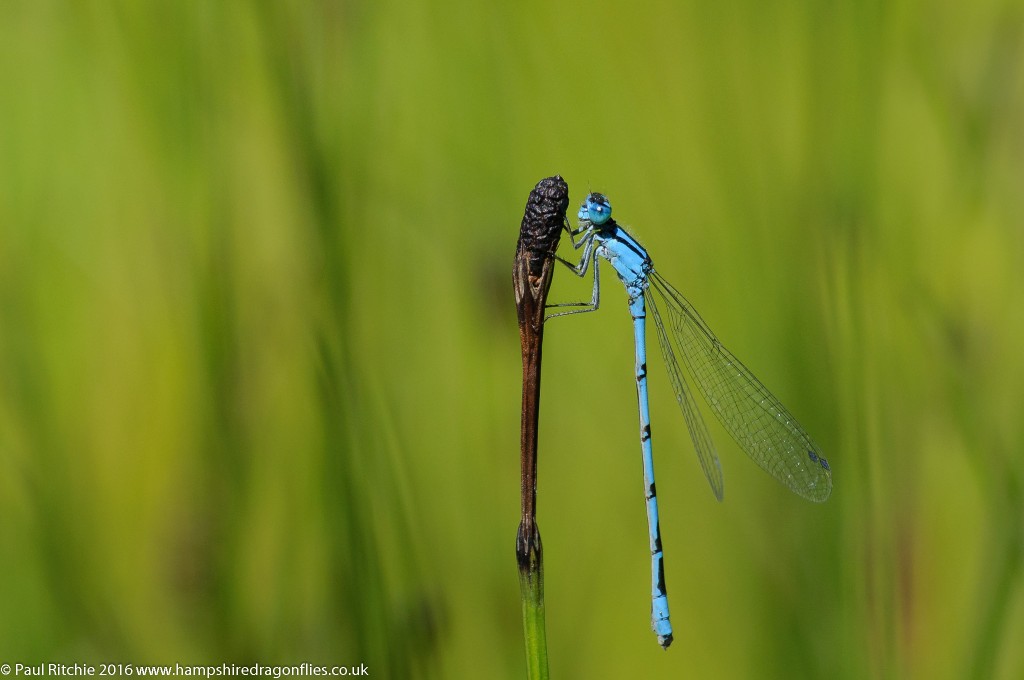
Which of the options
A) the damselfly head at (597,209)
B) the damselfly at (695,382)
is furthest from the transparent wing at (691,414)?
the damselfly head at (597,209)

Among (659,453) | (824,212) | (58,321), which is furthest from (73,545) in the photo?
(824,212)

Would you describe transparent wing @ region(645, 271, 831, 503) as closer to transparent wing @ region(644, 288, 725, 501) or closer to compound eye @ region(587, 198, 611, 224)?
transparent wing @ region(644, 288, 725, 501)

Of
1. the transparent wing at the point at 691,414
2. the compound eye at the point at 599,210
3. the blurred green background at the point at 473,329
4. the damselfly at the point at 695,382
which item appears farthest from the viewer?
the compound eye at the point at 599,210

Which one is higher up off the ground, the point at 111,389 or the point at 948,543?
the point at 111,389

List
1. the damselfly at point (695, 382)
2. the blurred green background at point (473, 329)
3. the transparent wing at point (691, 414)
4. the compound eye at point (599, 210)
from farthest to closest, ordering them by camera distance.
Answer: the compound eye at point (599, 210) < the transparent wing at point (691, 414) < the damselfly at point (695, 382) < the blurred green background at point (473, 329)

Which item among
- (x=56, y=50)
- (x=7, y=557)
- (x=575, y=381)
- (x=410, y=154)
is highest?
(x=56, y=50)

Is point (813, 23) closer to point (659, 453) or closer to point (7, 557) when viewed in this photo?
point (659, 453)

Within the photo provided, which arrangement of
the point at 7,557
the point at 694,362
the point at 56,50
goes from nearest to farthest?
the point at 7,557 < the point at 56,50 < the point at 694,362

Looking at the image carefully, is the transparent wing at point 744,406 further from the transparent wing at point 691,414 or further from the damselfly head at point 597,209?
the damselfly head at point 597,209
